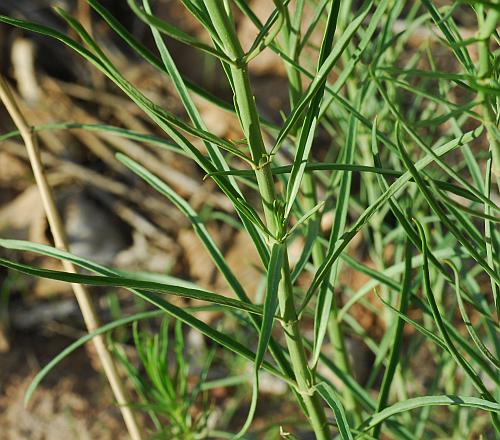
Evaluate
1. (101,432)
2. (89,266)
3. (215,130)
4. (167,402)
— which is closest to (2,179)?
(215,130)

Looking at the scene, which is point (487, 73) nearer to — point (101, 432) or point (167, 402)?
point (167, 402)

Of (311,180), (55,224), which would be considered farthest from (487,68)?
(55,224)

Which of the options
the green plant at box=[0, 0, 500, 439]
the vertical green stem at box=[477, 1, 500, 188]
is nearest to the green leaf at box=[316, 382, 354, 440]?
the green plant at box=[0, 0, 500, 439]

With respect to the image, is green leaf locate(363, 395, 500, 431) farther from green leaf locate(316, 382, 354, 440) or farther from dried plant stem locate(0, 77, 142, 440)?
dried plant stem locate(0, 77, 142, 440)

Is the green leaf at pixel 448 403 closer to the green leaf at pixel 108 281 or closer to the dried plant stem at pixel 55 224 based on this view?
the green leaf at pixel 108 281

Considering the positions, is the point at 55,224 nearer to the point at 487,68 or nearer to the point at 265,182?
the point at 265,182
